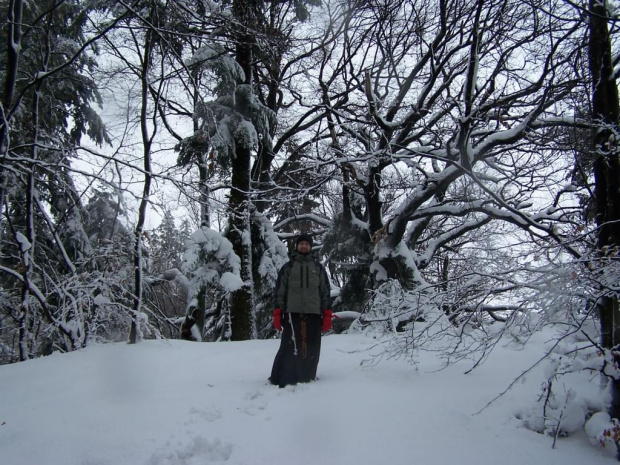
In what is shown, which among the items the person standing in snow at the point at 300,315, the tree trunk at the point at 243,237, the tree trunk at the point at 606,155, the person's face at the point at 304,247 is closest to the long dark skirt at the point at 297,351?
the person standing in snow at the point at 300,315

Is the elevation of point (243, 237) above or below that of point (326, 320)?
above

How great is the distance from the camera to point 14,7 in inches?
171

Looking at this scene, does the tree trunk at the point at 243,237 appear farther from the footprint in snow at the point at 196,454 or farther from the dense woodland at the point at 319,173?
the footprint in snow at the point at 196,454

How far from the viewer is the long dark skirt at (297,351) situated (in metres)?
3.89

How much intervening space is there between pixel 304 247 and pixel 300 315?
2.46 feet

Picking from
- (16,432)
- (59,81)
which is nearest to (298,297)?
(16,432)

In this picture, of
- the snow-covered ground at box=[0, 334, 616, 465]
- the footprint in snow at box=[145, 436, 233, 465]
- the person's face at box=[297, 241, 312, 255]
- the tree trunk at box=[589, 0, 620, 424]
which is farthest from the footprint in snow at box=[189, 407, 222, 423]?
the tree trunk at box=[589, 0, 620, 424]

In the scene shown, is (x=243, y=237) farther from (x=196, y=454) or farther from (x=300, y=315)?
(x=196, y=454)

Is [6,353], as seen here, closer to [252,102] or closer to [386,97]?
[252,102]

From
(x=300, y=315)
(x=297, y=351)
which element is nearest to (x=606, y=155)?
(x=300, y=315)

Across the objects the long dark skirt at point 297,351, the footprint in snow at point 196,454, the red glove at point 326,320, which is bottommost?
the footprint in snow at point 196,454

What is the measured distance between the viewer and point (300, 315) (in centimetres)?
418

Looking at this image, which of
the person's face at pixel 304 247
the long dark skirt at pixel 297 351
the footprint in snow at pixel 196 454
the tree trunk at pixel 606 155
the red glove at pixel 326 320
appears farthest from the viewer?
the person's face at pixel 304 247

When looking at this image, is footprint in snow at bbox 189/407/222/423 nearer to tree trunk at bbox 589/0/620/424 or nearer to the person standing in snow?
the person standing in snow
